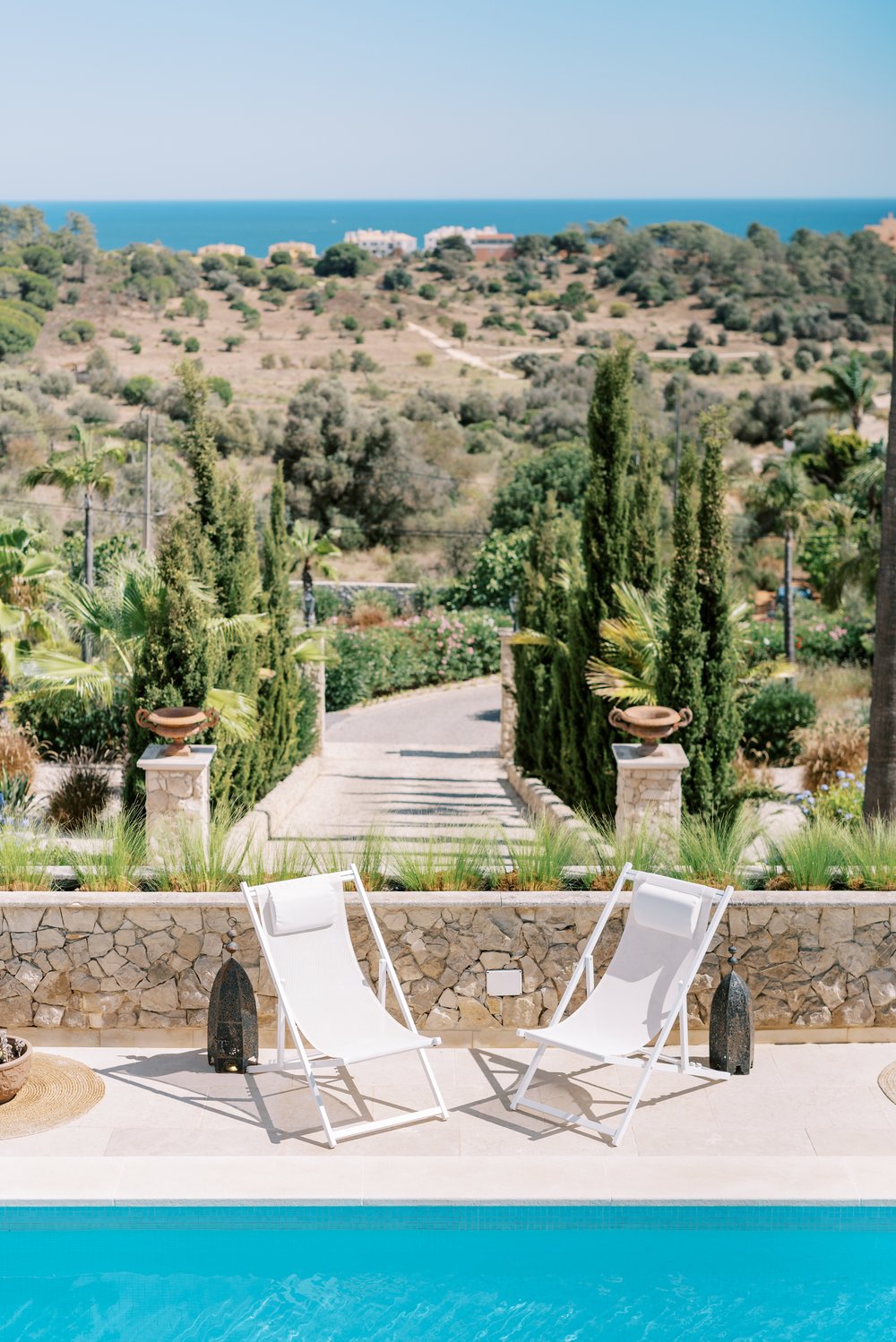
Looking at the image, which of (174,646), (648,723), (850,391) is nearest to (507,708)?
(174,646)

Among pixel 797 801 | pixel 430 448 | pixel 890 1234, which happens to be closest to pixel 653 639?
pixel 797 801

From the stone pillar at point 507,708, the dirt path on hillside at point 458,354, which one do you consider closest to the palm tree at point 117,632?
the stone pillar at point 507,708

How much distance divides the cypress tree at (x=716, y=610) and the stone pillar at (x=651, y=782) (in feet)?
4.23

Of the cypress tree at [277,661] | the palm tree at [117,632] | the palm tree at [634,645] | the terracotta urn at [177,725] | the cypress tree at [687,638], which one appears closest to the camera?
the terracotta urn at [177,725]

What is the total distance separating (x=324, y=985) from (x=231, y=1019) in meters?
0.46

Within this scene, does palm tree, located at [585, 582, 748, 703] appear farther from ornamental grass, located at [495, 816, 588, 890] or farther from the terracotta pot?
the terracotta pot

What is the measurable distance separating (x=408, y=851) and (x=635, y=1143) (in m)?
1.92

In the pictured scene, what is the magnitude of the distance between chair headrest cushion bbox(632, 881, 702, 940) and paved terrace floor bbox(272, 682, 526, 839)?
6.09 feet

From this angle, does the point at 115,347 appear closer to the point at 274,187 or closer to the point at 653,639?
the point at 274,187

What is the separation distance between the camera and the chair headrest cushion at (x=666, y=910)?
240 inches

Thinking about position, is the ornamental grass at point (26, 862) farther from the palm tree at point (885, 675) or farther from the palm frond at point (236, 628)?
the palm tree at point (885, 675)

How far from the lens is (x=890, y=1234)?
17.3 feet

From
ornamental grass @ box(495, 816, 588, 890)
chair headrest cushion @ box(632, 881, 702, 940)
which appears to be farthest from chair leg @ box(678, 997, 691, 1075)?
ornamental grass @ box(495, 816, 588, 890)

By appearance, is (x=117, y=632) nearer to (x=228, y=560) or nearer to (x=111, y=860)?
(x=228, y=560)
